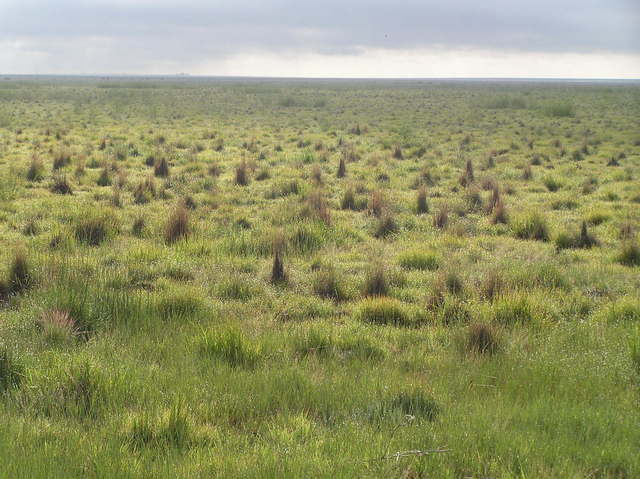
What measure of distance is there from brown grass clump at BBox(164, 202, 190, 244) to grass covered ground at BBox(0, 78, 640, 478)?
0.14 ft

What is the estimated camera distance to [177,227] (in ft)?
31.8

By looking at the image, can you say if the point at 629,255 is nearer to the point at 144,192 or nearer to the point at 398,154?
the point at 144,192

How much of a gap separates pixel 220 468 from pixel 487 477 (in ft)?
4.80

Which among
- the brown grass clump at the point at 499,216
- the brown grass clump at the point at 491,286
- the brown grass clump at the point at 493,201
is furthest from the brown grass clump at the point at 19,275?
the brown grass clump at the point at 493,201

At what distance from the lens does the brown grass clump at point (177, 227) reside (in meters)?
9.48

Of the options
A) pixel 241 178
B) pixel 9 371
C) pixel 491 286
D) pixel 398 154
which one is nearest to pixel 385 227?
pixel 491 286

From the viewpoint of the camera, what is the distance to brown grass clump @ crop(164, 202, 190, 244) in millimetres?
9484

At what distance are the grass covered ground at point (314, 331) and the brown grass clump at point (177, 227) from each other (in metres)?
0.04

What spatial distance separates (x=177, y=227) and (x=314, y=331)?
15.1 feet

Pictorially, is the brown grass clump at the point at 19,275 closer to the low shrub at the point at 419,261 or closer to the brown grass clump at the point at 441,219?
the low shrub at the point at 419,261

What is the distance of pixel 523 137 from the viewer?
27891 mm

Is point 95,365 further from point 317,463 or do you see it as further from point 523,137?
point 523,137

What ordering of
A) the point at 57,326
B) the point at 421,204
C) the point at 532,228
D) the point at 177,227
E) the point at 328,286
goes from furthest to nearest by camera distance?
the point at 421,204, the point at 532,228, the point at 177,227, the point at 328,286, the point at 57,326

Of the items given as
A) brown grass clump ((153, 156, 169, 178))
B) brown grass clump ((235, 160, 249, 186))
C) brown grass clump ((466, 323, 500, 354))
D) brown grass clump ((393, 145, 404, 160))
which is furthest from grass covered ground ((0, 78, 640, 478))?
brown grass clump ((393, 145, 404, 160))
